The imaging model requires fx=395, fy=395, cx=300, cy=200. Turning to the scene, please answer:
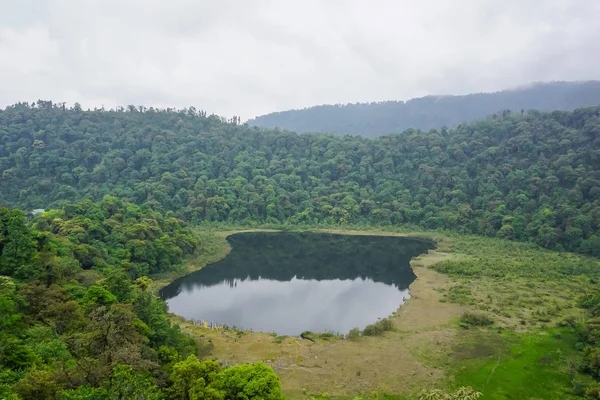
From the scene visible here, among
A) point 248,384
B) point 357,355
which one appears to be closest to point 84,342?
point 248,384

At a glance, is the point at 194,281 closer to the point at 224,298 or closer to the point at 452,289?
the point at 224,298

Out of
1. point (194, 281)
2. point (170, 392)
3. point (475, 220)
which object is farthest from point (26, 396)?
point (475, 220)

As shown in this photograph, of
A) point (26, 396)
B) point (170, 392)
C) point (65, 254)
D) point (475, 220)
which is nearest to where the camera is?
point (26, 396)

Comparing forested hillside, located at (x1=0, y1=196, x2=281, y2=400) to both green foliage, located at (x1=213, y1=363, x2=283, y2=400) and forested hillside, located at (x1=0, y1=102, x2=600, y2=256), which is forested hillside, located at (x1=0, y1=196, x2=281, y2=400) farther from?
forested hillside, located at (x1=0, y1=102, x2=600, y2=256)

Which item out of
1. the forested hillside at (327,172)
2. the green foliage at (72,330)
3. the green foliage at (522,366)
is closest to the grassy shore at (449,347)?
the green foliage at (522,366)

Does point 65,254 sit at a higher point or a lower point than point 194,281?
higher

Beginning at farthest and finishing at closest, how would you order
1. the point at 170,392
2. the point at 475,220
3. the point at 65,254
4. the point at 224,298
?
1. the point at 475,220
2. the point at 224,298
3. the point at 65,254
4. the point at 170,392

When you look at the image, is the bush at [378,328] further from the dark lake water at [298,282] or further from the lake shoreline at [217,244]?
the lake shoreline at [217,244]
